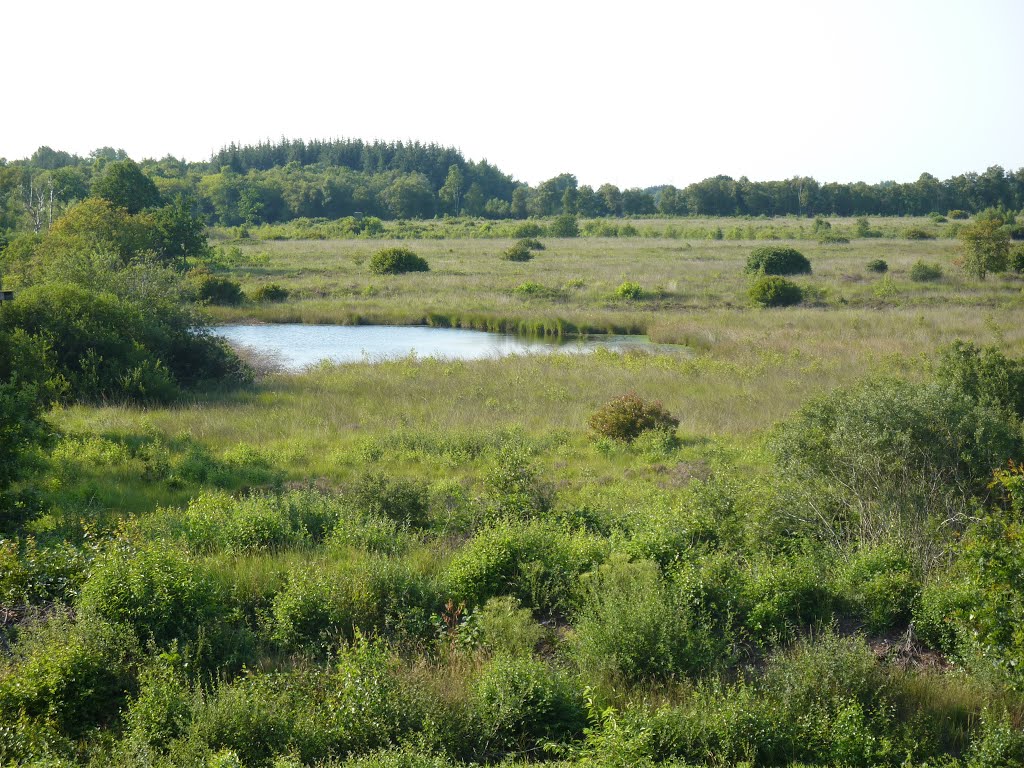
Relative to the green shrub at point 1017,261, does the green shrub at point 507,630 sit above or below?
below

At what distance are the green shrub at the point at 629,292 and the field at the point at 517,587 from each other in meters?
20.4

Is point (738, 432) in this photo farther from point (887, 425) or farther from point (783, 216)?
point (783, 216)

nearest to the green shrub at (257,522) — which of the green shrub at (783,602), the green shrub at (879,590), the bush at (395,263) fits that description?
the green shrub at (783,602)

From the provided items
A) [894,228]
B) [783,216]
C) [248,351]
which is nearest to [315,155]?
[783,216]

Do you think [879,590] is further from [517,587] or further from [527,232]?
[527,232]

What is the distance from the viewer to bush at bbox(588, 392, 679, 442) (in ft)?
49.7

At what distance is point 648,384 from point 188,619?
50.5ft

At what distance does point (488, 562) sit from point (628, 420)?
767 centimetres

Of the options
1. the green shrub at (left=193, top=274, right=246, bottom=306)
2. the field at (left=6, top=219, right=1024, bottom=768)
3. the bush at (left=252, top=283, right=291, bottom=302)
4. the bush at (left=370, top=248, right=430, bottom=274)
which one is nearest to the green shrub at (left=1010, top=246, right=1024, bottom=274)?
the bush at (left=370, top=248, right=430, bottom=274)

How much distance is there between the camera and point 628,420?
15203 mm

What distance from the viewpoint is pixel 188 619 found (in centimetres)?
676

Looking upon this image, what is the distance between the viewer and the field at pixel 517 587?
5.63 meters

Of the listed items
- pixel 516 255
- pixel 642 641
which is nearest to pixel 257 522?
pixel 642 641

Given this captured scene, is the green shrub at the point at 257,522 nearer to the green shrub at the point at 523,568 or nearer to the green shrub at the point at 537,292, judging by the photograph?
the green shrub at the point at 523,568
